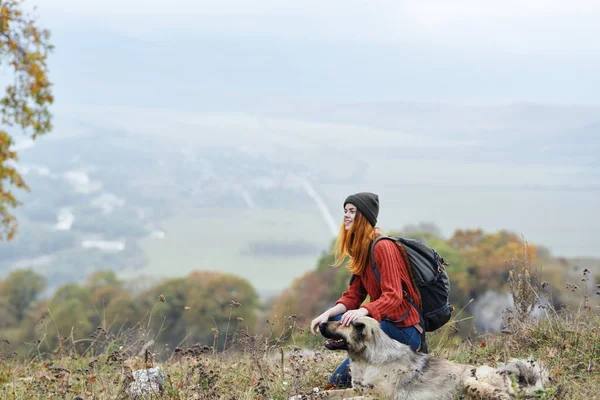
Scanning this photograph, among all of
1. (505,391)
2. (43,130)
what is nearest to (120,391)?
(505,391)

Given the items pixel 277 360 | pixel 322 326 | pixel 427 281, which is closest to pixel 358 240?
pixel 427 281

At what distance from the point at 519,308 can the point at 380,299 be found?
11.2 feet

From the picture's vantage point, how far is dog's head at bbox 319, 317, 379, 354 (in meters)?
5.50

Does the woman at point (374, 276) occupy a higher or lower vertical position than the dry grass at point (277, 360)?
higher

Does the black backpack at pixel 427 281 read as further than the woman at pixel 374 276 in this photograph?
Yes

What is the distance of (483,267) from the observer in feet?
262

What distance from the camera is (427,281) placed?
588 cm

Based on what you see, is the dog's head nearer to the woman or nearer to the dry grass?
the woman

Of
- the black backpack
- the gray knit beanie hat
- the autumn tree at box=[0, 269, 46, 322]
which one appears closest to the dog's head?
the black backpack

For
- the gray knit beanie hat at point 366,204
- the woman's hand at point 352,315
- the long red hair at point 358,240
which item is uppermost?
the gray knit beanie hat at point 366,204

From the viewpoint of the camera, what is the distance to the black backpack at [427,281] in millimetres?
5863

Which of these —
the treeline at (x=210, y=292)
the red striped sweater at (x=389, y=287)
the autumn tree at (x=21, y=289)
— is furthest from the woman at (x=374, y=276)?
the autumn tree at (x=21, y=289)

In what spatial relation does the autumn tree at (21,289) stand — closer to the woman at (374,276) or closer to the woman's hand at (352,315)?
the woman at (374,276)

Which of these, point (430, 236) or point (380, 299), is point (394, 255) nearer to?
point (380, 299)
